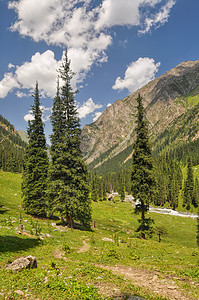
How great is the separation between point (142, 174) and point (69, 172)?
1117cm

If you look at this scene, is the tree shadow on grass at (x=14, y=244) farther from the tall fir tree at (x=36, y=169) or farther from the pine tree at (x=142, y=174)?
the pine tree at (x=142, y=174)

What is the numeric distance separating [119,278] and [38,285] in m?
4.15

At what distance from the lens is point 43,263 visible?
414 inches

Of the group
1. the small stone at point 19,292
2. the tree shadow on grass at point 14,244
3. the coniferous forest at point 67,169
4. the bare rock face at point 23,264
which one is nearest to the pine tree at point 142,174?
the coniferous forest at point 67,169

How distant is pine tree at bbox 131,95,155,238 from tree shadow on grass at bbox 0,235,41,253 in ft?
50.0

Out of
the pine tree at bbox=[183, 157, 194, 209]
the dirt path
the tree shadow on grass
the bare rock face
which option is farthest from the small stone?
the pine tree at bbox=[183, 157, 194, 209]

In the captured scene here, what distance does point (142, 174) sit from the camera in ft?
80.9

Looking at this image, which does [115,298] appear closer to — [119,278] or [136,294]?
[136,294]

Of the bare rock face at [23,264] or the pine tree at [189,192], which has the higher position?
the bare rock face at [23,264]

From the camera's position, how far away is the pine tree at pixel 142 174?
2403 centimetres

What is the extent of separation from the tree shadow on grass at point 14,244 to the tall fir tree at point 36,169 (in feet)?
39.6

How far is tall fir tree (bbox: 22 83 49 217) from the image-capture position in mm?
28641

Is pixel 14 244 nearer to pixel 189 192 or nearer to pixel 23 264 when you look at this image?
pixel 23 264

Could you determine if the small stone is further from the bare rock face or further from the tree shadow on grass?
the tree shadow on grass
